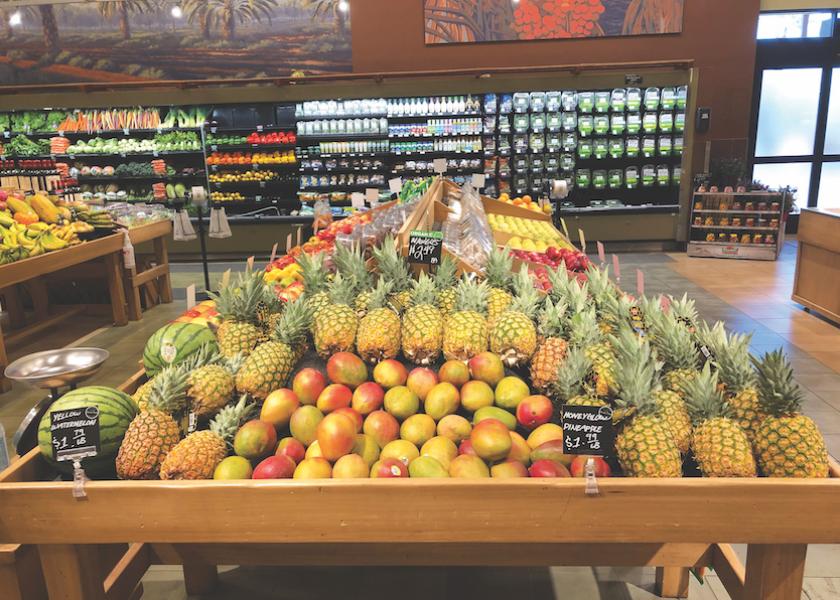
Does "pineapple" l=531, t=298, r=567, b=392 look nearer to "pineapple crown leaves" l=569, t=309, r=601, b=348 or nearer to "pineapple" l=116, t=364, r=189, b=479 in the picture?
"pineapple crown leaves" l=569, t=309, r=601, b=348

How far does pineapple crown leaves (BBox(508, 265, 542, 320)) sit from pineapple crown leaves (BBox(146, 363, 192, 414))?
1086 millimetres

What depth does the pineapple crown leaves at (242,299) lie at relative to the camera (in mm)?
2123

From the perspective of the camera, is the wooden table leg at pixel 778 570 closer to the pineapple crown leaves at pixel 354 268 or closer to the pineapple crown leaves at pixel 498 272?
the pineapple crown leaves at pixel 498 272

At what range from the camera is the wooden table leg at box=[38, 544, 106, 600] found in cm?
153

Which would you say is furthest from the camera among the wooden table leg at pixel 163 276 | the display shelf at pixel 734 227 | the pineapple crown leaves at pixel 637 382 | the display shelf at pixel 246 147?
the display shelf at pixel 246 147

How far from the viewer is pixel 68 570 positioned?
1548mm

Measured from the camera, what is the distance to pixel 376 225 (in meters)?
3.52

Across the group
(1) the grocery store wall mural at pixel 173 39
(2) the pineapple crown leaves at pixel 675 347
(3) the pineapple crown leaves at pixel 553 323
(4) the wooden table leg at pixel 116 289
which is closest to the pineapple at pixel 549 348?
(3) the pineapple crown leaves at pixel 553 323

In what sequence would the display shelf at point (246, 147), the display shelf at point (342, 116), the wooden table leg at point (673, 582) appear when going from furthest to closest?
the display shelf at point (246, 147)
the display shelf at point (342, 116)
the wooden table leg at point (673, 582)

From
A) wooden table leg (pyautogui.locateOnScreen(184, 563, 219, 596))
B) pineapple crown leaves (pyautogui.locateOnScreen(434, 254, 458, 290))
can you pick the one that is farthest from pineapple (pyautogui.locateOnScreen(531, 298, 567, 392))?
wooden table leg (pyautogui.locateOnScreen(184, 563, 219, 596))

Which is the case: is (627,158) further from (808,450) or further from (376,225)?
(808,450)

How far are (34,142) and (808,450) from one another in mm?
11156

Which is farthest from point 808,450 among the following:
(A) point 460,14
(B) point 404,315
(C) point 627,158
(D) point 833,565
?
(A) point 460,14

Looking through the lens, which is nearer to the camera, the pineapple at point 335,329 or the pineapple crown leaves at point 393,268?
the pineapple at point 335,329
